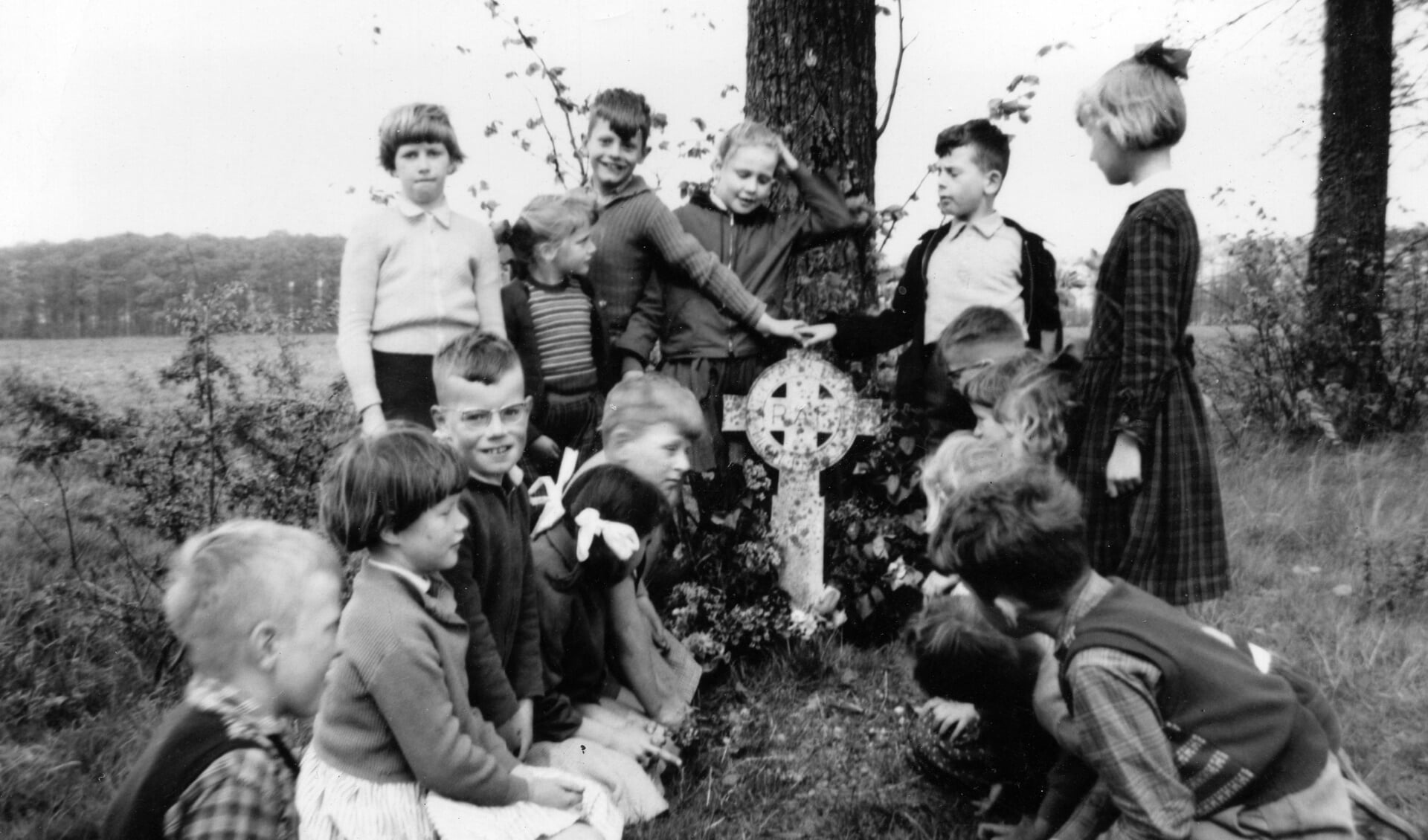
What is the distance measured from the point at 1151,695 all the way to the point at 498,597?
1.75 metres

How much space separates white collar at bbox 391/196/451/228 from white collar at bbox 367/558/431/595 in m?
1.68

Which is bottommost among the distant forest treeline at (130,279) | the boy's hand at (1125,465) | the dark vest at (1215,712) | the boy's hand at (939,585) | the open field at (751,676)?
the open field at (751,676)

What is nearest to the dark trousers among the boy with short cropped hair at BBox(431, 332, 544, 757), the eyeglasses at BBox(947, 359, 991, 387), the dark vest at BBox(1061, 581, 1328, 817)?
the boy with short cropped hair at BBox(431, 332, 544, 757)

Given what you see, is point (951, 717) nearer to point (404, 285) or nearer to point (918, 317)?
point (918, 317)

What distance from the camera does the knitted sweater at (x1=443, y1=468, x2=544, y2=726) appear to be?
9.61 feet

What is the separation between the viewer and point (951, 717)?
135 inches

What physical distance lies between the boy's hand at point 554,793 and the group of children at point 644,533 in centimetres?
1

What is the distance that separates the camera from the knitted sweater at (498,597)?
293 cm

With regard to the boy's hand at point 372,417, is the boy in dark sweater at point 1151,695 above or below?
below

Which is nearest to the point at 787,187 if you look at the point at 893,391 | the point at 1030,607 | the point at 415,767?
the point at 893,391

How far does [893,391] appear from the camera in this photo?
4570 millimetres

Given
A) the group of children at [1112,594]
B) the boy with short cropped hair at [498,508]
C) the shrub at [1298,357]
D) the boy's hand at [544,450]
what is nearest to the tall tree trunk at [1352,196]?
the shrub at [1298,357]

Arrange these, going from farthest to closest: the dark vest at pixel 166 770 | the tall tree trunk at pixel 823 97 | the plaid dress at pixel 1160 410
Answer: the tall tree trunk at pixel 823 97 → the plaid dress at pixel 1160 410 → the dark vest at pixel 166 770

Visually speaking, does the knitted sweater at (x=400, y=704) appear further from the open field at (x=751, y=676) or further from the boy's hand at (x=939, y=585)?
the boy's hand at (x=939, y=585)
